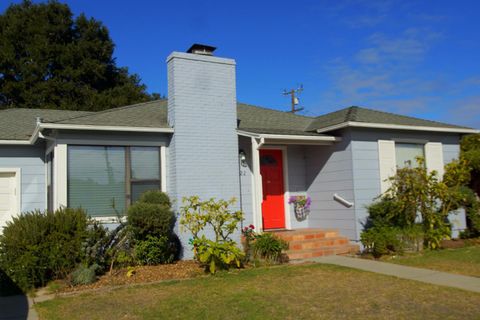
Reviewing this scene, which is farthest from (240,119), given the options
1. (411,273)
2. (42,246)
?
(42,246)

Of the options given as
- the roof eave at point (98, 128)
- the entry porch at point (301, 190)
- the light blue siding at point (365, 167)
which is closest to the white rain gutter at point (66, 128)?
the roof eave at point (98, 128)

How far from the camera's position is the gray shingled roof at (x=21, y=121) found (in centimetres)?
1099

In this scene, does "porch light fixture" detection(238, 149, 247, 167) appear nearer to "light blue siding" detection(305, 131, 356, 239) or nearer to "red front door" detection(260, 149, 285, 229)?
"red front door" detection(260, 149, 285, 229)

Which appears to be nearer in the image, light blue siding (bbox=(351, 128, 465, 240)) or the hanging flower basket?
light blue siding (bbox=(351, 128, 465, 240))

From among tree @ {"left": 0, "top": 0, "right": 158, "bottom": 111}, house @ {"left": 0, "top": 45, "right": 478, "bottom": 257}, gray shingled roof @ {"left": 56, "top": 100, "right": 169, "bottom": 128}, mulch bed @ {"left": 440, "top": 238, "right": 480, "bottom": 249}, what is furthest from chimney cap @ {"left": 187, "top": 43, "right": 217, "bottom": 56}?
tree @ {"left": 0, "top": 0, "right": 158, "bottom": 111}

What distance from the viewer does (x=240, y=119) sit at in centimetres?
1290

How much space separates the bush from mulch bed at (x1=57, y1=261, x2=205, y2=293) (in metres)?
0.58

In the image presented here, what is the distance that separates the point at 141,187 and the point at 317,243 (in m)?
4.43

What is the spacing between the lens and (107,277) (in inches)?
334

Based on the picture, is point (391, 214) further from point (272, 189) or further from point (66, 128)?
point (66, 128)

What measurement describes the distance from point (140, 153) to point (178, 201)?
4.77 ft

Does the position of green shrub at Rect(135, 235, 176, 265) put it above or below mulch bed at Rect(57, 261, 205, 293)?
above

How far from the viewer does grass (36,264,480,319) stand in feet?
18.9

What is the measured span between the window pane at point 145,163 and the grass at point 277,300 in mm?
3325
